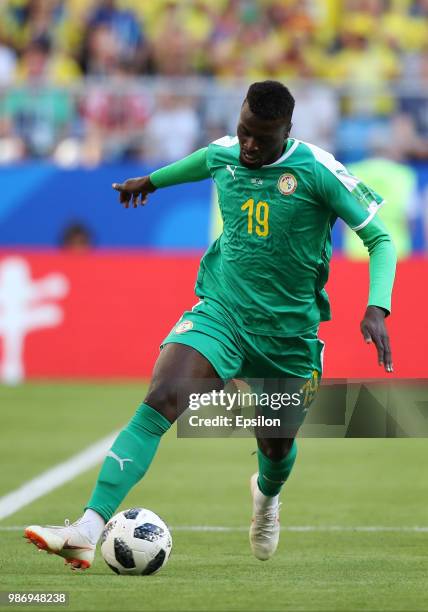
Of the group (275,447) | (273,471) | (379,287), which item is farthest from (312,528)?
(379,287)

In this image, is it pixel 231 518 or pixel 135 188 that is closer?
pixel 135 188

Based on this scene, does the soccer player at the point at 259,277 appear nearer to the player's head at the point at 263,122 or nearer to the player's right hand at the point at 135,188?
→ the player's head at the point at 263,122

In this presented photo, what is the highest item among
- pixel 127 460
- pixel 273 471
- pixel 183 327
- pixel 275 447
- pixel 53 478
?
pixel 183 327

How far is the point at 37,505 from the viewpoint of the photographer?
8055 mm

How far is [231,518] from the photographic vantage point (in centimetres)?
784

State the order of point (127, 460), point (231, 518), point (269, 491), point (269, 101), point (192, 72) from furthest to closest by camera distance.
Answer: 1. point (192, 72)
2. point (231, 518)
3. point (269, 491)
4. point (269, 101)
5. point (127, 460)

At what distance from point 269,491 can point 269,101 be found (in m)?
2.01

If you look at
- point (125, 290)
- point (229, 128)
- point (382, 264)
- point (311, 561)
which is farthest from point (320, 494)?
point (229, 128)

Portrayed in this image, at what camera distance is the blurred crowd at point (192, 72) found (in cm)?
1681

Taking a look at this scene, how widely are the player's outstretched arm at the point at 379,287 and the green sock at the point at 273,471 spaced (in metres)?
1.23

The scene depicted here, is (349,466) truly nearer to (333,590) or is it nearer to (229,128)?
(333,590)

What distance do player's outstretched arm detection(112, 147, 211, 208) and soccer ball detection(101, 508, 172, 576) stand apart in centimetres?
158

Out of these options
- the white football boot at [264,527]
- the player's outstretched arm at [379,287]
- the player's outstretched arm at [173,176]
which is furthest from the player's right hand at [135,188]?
the white football boot at [264,527]

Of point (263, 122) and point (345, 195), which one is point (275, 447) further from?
A: point (263, 122)
